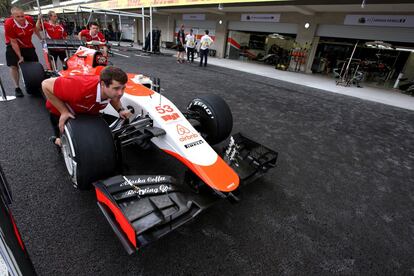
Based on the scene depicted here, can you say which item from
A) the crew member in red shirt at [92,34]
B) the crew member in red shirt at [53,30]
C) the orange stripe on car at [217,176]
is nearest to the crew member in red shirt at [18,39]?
the crew member in red shirt at [53,30]

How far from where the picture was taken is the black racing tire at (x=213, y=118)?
8.17 feet

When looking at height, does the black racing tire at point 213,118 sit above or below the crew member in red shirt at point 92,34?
below

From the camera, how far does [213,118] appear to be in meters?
2.48

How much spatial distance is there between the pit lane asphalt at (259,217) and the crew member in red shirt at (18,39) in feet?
2.92

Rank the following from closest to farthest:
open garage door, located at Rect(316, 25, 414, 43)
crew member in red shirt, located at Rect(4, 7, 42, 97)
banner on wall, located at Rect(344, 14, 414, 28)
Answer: crew member in red shirt, located at Rect(4, 7, 42, 97) → banner on wall, located at Rect(344, 14, 414, 28) → open garage door, located at Rect(316, 25, 414, 43)

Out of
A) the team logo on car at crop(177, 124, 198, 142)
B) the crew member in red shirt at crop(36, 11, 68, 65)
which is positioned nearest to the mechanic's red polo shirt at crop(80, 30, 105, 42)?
the crew member in red shirt at crop(36, 11, 68, 65)

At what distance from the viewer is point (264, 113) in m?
4.64

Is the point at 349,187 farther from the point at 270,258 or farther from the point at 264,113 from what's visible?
the point at 264,113

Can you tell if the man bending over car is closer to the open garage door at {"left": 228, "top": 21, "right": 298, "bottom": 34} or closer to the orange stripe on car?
the orange stripe on car

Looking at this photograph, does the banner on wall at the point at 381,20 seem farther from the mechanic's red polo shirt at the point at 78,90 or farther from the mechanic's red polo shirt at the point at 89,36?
the mechanic's red polo shirt at the point at 78,90

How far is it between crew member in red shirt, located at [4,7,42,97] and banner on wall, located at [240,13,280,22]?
39.7 feet

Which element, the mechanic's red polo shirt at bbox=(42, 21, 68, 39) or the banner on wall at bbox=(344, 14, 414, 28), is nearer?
the mechanic's red polo shirt at bbox=(42, 21, 68, 39)

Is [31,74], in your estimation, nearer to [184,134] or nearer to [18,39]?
[18,39]

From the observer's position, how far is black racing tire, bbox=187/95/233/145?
2490 millimetres
